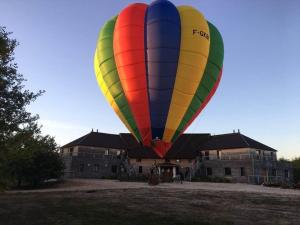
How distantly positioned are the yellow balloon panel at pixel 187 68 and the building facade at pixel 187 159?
2580cm

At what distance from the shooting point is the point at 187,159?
5234cm

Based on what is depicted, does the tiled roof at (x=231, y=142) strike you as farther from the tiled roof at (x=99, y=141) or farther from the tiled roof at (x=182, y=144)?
the tiled roof at (x=99, y=141)

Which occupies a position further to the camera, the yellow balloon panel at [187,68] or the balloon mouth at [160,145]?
the balloon mouth at [160,145]

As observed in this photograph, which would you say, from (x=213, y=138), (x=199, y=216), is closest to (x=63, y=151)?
(x=213, y=138)

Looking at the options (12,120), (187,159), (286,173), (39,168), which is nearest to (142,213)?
(12,120)

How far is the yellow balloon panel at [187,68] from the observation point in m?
22.7

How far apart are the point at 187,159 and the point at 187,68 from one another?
104 ft

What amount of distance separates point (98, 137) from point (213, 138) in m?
20.2

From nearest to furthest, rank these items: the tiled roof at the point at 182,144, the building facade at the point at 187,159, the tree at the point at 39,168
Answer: the tree at the point at 39,168
the building facade at the point at 187,159
the tiled roof at the point at 182,144

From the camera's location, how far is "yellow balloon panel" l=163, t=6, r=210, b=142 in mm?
22717

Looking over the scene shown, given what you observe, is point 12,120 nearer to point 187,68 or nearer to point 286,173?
point 187,68

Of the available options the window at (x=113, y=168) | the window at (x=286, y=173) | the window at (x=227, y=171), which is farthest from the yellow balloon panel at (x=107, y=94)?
the window at (x=286, y=173)

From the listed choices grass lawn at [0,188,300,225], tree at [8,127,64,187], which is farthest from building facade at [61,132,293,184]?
grass lawn at [0,188,300,225]

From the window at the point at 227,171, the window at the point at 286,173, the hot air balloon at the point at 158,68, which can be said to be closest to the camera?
the hot air balloon at the point at 158,68
